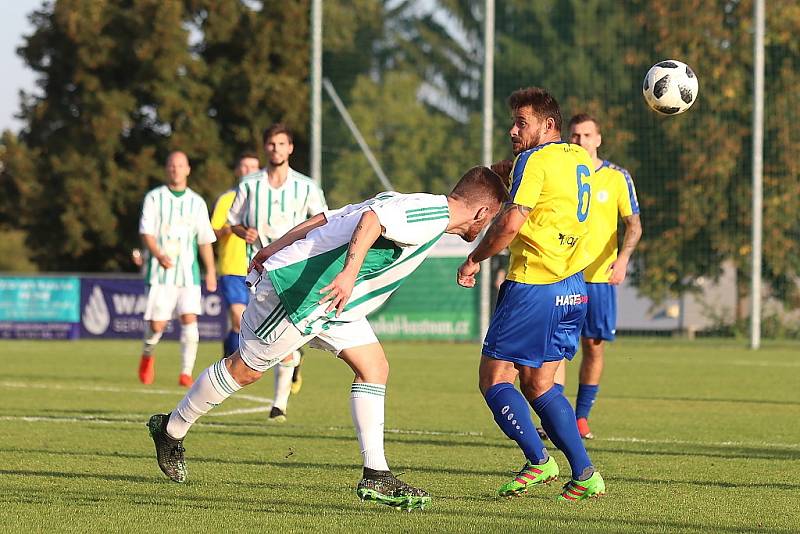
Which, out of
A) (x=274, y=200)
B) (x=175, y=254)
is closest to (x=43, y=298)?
(x=175, y=254)

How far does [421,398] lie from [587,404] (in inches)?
132

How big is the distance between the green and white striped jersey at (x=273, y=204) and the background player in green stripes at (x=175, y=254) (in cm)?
306

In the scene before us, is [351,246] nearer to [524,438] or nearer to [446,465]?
[524,438]

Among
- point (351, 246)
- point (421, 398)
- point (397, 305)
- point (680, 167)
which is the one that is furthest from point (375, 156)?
point (351, 246)

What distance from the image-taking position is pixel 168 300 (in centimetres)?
1443

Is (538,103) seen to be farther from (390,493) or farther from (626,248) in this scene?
(626,248)

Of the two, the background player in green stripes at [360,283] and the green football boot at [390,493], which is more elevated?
the background player in green stripes at [360,283]

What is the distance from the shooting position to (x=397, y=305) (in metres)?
25.2

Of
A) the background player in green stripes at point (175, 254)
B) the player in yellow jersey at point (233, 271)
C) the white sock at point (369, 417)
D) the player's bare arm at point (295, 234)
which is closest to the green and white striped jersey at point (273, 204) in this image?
the player in yellow jersey at point (233, 271)

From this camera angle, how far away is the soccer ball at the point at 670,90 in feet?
29.0

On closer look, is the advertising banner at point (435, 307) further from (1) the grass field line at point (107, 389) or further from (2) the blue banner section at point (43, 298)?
(1) the grass field line at point (107, 389)

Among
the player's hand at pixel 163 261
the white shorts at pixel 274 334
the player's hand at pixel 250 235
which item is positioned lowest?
the white shorts at pixel 274 334

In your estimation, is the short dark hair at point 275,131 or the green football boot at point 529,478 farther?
the short dark hair at point 275,131

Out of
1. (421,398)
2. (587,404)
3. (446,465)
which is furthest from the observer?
(421,398)
